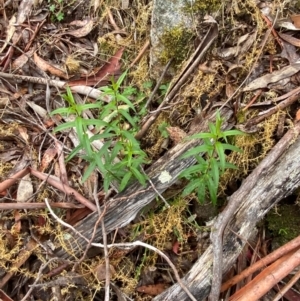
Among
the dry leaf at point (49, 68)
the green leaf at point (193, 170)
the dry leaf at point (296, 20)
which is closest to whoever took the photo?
the green leaf at point (193, 170)

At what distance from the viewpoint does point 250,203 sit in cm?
219

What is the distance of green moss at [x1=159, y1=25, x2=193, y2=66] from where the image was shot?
259cm

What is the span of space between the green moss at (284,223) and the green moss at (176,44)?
1.02m

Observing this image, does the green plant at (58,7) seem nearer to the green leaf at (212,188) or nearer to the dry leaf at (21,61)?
the dry leaf at (21,61)

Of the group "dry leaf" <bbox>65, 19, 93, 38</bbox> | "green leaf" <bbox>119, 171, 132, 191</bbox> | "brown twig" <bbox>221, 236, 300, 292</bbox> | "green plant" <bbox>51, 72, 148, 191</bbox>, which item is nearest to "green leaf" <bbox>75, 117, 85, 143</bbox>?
"green plant" <bbox>51, 72, 148, 191</bbox>

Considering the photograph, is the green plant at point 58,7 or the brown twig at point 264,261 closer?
the brown twig at point 264,261

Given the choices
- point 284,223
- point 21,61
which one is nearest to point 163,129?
A: point 284,223

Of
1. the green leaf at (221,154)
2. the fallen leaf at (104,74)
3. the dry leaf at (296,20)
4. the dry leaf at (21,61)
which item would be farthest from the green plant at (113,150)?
the dry leaf at (296,20)

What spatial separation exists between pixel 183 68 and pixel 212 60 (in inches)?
6.8

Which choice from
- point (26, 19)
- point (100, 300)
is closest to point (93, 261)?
point (100, 300)

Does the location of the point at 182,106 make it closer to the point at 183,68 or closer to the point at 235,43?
the point at 183,68

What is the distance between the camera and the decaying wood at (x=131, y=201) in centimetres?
236

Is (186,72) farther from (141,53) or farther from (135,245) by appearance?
(135,245)

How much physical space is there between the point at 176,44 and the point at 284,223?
1.16 m
